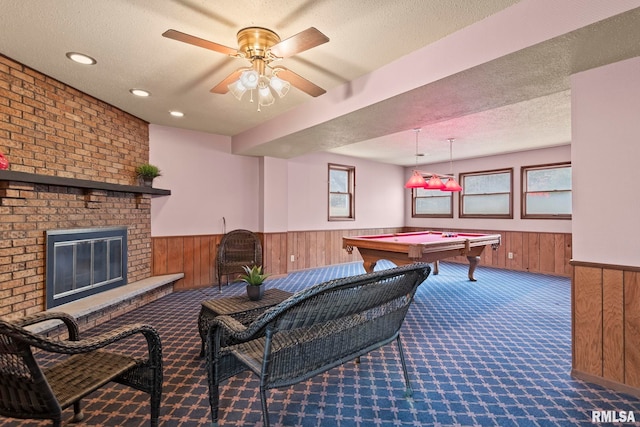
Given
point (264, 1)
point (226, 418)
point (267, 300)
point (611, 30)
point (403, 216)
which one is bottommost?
point (226, 418)

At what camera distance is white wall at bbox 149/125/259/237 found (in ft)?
15.3

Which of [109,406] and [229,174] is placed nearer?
[109,406]

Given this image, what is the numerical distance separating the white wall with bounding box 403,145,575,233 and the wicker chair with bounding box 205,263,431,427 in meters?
5.47

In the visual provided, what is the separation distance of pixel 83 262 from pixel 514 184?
286 inches

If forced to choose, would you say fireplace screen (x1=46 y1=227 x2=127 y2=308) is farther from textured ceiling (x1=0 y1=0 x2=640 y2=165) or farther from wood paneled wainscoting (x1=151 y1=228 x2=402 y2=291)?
textured ceiling (x1=0 y1=0 x2=640 y2=165)

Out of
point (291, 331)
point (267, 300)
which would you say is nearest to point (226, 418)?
point (291, 331)

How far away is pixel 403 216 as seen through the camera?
850 centimetres

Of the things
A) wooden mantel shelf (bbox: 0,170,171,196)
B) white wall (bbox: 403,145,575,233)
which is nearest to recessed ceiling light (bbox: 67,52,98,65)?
wooden mantel shelf (bbox: 0,170,171,196)

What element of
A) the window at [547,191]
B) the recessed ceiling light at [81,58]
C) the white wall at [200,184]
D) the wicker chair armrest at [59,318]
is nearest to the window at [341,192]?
the white wall at [200,184]

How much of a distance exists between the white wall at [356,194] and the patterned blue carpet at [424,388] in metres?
3.35

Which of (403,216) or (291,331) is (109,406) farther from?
(403,216)

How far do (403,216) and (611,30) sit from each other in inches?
271

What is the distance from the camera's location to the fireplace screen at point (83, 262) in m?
3.01

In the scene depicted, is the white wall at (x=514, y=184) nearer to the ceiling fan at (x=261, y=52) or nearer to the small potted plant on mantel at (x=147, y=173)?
the ceiling fan at (x=261, y=52)
